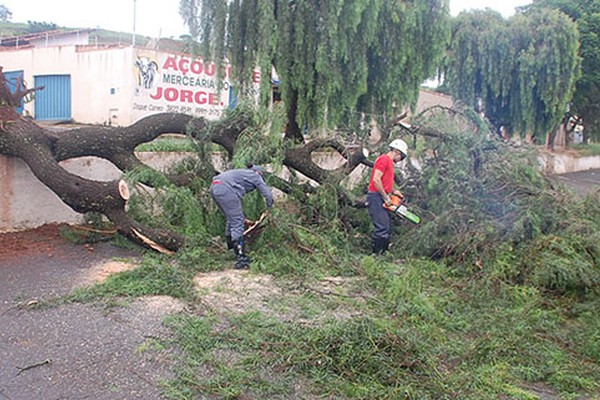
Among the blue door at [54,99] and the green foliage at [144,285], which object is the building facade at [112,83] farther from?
the green foliage at [144,285]

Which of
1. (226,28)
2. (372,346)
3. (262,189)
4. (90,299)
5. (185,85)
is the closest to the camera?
(372,346)

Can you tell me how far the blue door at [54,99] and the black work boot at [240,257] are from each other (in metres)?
15.6

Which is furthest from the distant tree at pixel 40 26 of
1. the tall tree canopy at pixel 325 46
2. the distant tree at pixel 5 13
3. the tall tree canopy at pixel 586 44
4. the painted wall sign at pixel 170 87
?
the tall tree canopy at pixel 325 46

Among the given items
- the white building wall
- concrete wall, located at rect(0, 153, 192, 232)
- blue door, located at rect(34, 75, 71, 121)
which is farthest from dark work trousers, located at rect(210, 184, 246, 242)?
blue door, located at rect(34, 75, 71, 121)

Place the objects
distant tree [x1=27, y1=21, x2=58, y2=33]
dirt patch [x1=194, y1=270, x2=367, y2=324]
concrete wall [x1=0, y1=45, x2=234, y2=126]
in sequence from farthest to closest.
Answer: distant tree [x1=27, y1=21, x2=58, y2=33] → concrete wall [x1=0, y1=45, x2=234, y2=126] → dirt patch [x1=194, y1=270, x2=367, y2=324]

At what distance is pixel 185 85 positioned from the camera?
62.5 feet

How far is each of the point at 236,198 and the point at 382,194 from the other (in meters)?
1.92

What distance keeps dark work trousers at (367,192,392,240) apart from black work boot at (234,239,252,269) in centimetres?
184

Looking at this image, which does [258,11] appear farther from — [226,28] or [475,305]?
[475,305]

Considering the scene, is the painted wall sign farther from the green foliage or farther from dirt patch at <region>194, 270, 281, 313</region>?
the green foliage

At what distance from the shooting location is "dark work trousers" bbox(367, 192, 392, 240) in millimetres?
7441

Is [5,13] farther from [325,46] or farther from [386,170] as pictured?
[386,170]

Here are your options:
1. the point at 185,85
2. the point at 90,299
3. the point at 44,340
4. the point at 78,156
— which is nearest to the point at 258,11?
the point at 78,156

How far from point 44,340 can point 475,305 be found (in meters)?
3.90
